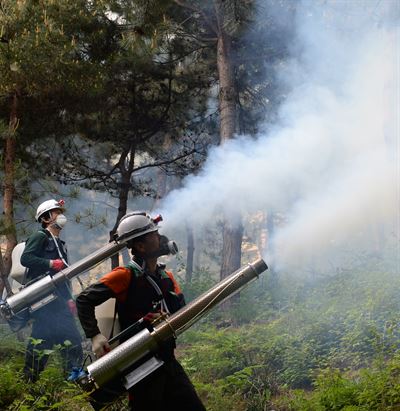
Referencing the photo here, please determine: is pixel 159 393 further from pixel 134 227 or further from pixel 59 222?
pixel 59 222

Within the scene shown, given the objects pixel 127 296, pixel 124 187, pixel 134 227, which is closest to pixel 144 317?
pixel 127 296

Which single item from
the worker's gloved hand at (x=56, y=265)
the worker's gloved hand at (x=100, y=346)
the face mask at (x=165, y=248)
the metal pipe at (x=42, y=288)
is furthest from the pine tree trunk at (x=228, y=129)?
the worker's gloved hand at (x=100, y=346)

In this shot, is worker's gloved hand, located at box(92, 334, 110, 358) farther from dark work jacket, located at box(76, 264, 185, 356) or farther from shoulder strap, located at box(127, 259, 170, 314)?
shoulder strap, located at box(127, 259, 170, 314)

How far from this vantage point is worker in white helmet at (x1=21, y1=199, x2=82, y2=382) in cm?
570

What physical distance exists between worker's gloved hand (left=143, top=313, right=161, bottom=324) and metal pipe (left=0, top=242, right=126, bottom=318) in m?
1.82

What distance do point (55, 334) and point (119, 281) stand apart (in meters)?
2.68

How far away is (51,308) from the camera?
5770mm

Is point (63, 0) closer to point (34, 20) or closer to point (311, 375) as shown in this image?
point (34, 20)

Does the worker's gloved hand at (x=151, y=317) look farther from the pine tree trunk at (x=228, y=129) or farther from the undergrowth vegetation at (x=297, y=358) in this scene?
the pine tree trunk at (x=228, y=129)

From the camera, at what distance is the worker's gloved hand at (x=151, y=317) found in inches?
139

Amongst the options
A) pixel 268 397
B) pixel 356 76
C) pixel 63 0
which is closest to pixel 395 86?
pixel 356 76

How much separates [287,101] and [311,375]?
7.36m

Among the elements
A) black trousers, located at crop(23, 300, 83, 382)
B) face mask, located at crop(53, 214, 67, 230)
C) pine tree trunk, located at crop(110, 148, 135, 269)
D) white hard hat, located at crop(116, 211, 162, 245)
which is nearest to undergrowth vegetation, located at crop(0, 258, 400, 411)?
black trousers, located at crop(23, 300, 83, 382)

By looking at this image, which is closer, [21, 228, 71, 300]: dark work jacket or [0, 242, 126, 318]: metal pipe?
[0, 242, 126, 318]: metal pipe
